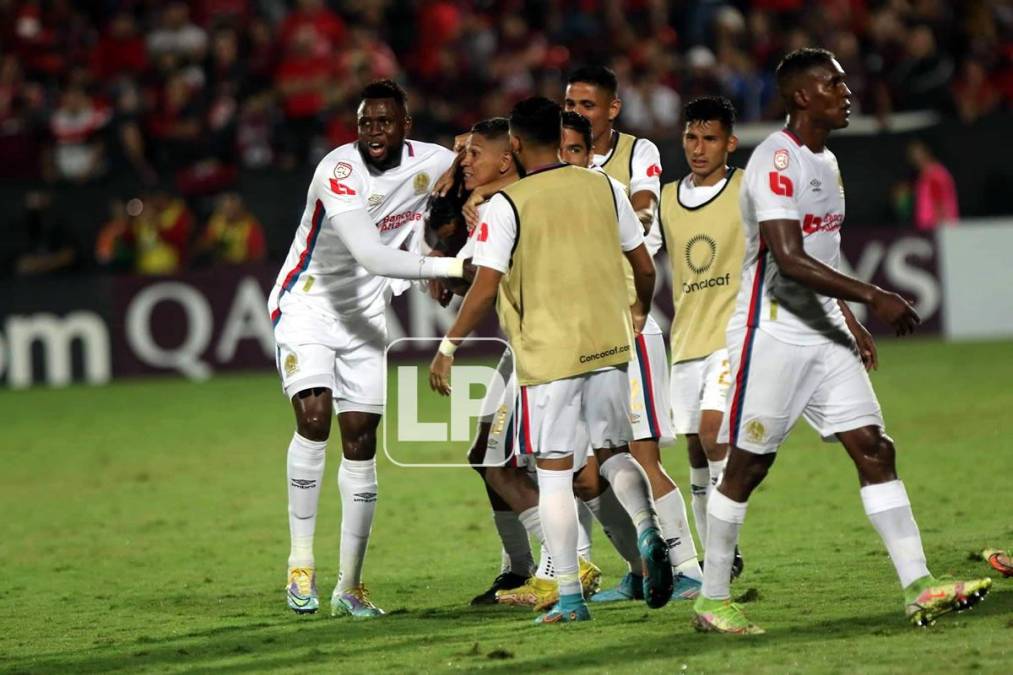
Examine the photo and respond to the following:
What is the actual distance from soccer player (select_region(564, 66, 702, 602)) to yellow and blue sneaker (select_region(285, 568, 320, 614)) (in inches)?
50.4

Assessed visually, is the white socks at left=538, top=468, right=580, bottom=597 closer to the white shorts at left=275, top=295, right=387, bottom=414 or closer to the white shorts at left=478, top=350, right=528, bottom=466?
the white shorts at left=478, top=350, right=528, bottom=466

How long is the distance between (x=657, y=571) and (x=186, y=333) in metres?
12.9

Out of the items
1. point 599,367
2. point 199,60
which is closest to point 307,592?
point 599,367

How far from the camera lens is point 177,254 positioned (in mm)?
19141

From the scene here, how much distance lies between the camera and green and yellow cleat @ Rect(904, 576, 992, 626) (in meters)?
6.14

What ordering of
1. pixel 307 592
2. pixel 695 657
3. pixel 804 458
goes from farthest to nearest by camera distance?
pixel 804 458
pixel 307 592
pixel 695 657

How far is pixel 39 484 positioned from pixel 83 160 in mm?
8115

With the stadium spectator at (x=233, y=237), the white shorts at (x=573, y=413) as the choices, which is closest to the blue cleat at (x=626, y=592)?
the white shorts at (x=573, y=413)

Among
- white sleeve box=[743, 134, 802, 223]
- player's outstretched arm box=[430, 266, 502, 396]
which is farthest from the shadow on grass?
white sleeve box=[743, 134, 802, 223]

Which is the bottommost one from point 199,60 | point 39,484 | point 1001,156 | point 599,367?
point 39,484

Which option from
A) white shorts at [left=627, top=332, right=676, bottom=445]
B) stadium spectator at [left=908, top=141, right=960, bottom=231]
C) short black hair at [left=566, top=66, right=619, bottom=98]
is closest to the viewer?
white shorts at [left=627, top=332, right=676, bottom=445]

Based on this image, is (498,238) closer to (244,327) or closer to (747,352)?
(747,352)

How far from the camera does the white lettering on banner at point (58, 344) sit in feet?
60.5

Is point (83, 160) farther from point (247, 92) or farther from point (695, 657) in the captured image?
point (695, 657)
